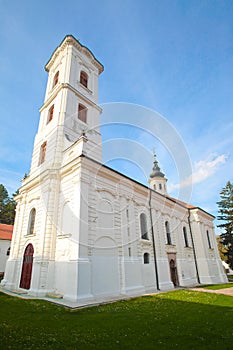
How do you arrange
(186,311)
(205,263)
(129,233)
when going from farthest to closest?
1. (205,263)
2. (129,233)
3. (186,311)

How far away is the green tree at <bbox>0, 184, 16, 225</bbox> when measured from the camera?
46406 millimetres

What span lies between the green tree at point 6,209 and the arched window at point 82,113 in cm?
3444

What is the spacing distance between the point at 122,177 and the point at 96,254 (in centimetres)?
670

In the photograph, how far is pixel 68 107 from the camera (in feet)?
63.9

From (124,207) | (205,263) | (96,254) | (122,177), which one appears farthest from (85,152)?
(205,263)

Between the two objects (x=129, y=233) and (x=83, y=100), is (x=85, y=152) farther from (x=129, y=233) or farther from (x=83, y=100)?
(x=83, y=100)

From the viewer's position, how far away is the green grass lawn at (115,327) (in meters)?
5.48

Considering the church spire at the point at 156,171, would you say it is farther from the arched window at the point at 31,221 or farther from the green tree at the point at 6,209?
the green tree at the point at 6,209

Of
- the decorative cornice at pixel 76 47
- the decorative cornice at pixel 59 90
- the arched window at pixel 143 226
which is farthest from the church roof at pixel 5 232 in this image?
the decorative cornice at pixel 76 47

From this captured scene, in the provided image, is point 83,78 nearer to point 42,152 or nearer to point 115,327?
point 42,152

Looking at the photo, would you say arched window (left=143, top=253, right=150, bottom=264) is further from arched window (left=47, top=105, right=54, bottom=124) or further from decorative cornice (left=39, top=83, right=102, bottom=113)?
arched window (left=47, top=105, right=54, bottom=124)

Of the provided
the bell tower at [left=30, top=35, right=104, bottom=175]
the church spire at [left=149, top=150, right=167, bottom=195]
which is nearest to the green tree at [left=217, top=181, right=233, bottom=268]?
the church spire at [left=149, top=150, right=167, bottom=195]

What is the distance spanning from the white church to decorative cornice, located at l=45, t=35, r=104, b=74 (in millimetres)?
104

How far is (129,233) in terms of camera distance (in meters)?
16.6
